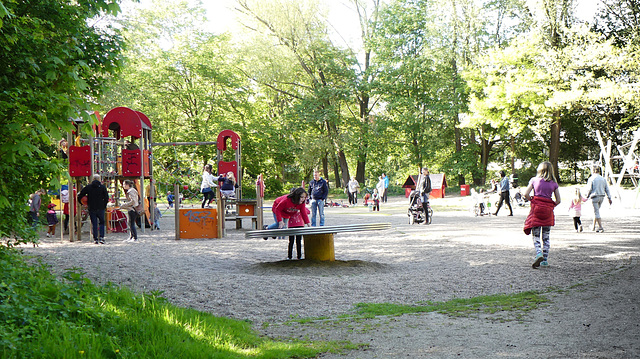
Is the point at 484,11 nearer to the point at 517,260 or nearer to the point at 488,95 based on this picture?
the point at 488,95

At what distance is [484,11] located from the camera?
42406mm

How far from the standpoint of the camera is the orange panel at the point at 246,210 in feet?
59.3

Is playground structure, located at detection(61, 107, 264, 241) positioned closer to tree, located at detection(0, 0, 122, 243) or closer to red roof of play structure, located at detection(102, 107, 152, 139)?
red roof of play structure, located at detection(102, 107, 152, 139)

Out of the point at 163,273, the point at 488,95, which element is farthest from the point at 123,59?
the point at 488,95

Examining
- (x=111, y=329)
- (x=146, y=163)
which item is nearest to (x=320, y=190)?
(x=146, y=163)

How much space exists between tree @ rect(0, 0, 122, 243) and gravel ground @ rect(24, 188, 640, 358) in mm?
1857

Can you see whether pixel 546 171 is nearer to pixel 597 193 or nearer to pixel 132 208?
pixel 597 193

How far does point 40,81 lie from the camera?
613 cm

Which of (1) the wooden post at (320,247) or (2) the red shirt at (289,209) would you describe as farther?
(2) the red shirt at (289,209)

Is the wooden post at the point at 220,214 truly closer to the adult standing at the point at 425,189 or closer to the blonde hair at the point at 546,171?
the adult standing at the point at 425,189

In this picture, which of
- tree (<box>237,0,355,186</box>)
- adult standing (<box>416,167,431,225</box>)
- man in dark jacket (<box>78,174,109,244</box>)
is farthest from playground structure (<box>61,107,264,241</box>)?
tree (<box>237,0,355,186</box>)

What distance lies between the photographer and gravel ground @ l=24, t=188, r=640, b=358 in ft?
16.9

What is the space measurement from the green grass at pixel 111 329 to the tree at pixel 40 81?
4.08 feet

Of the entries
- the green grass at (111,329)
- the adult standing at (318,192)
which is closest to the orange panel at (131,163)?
the adult standing at (318,192)
